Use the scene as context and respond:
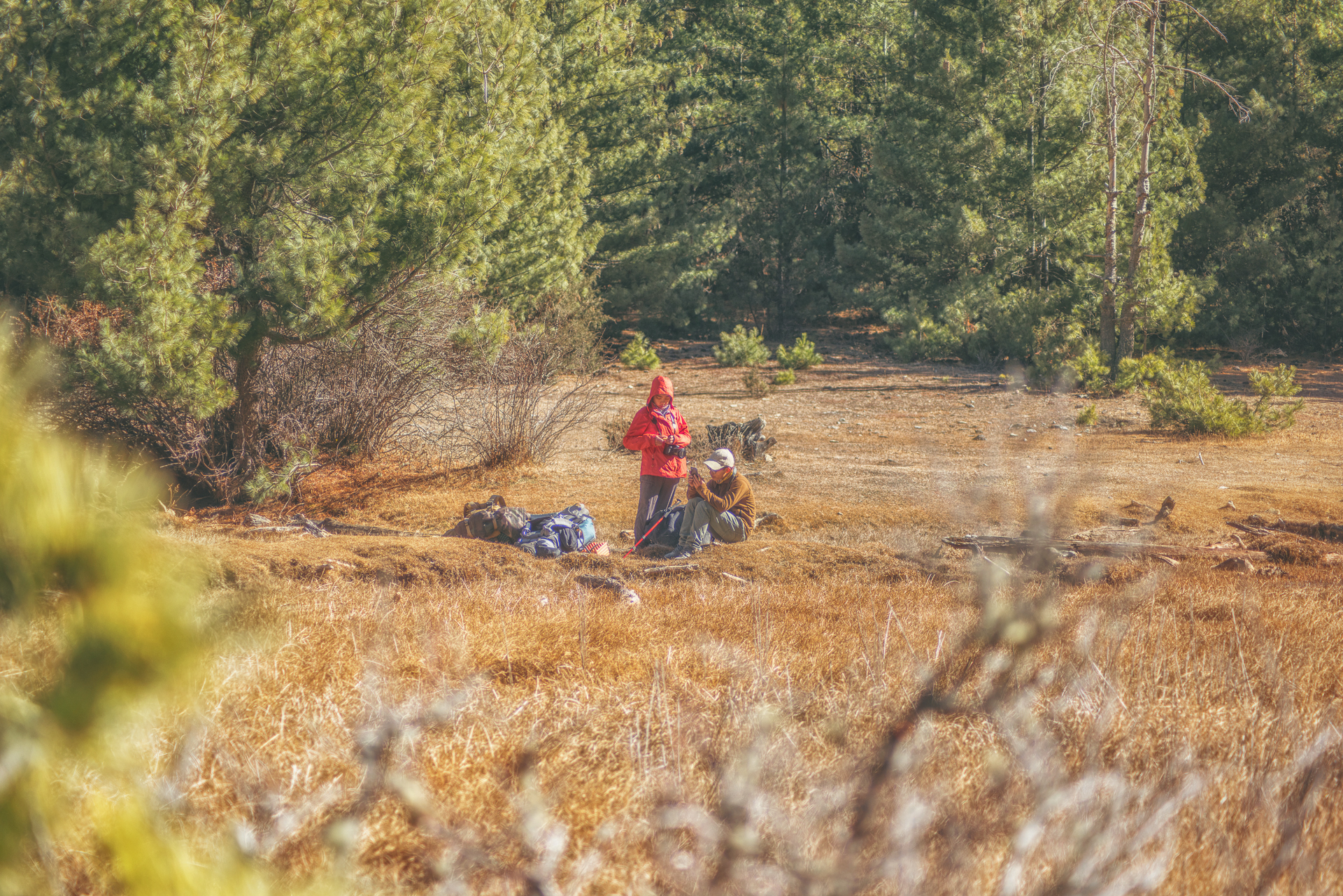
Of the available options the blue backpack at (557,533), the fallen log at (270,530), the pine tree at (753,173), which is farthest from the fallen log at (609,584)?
the pine tree at (753,173)

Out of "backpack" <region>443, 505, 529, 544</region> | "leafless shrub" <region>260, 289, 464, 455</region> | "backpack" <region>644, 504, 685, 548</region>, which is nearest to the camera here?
"backpack" <region>443, 505, 529, 544</region>

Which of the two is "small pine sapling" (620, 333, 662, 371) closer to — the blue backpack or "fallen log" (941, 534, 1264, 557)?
the blue backpack

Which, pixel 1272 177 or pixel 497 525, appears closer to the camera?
pixel 497 525

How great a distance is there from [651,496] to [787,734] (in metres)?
6.30

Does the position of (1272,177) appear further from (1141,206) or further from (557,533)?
(557,533)

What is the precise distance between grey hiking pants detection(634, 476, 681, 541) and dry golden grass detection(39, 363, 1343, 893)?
3229mm

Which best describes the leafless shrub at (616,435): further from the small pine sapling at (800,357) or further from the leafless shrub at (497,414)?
the small pine sapling at (800,357)

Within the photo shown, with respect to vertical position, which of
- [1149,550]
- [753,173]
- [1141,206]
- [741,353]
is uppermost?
[753,173]

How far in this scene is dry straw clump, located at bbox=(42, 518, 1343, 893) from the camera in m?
1.73

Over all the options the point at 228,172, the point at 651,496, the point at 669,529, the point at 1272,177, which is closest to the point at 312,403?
the point at 228,172

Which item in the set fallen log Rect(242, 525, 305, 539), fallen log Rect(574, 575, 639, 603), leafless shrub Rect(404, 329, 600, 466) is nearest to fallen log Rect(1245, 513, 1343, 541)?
fallen log Rect(574, 575, 639, 603)

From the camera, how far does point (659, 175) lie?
1085 inches

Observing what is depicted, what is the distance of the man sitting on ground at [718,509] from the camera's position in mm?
8320

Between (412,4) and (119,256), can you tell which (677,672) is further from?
(412,4)
